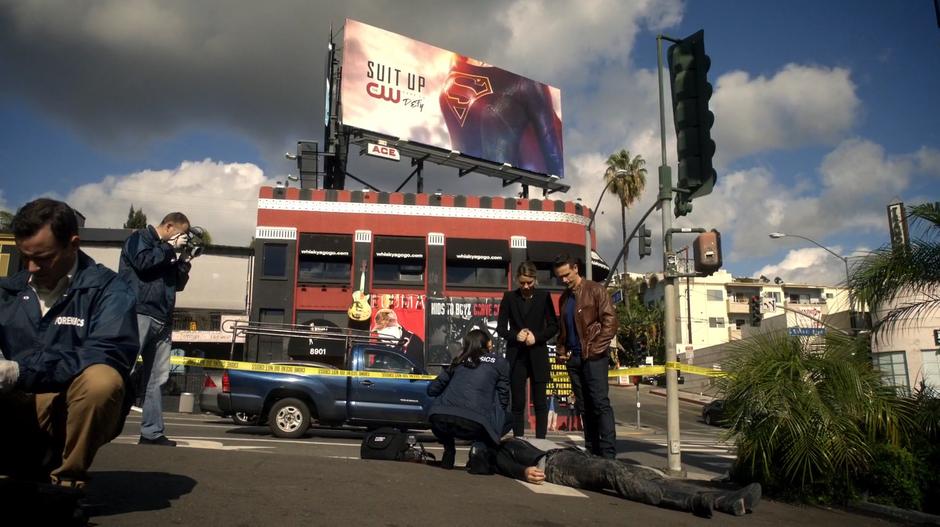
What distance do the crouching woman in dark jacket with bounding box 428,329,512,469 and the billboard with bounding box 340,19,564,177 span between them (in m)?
26.8

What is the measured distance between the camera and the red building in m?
31.4

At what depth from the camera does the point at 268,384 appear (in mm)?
10586

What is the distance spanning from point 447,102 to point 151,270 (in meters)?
29.3

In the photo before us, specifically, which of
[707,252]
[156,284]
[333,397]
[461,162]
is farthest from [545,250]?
[156,284]

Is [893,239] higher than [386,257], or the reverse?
[386,257]

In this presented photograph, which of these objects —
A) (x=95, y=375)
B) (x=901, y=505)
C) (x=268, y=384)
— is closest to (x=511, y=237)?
(x=268, y=384)

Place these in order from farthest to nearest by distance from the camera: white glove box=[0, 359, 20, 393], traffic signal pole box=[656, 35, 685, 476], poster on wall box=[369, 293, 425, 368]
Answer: poster on wall box=[369, 293, 425, 368]
traffic signal pole box=[656, 35, 685, 476]
white glove box=[0, 359, 20, 393]

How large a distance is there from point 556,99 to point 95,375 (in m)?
37.1

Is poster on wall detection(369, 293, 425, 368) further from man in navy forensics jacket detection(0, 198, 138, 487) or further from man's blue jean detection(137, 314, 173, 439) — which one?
man in navy forensics jacket detection(0, 198, 138, 487)

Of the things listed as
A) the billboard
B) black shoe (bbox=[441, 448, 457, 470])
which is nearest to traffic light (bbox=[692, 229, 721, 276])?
black shoe (bbox=[441, 448, 457, 470])

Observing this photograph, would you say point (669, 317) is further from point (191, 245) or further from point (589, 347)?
point (191, 245)

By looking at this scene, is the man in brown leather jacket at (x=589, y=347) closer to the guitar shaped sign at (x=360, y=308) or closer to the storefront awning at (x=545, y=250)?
the guitar shaped sign at (x=360, y=308)

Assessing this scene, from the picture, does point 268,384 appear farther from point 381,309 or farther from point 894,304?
point 381,309

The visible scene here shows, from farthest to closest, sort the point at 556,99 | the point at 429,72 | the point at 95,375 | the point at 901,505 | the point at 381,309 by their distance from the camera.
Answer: the point at 556,99 → the point at 429,72 → the point at 381,309 → the point at 901,505 → the point at 95,375
